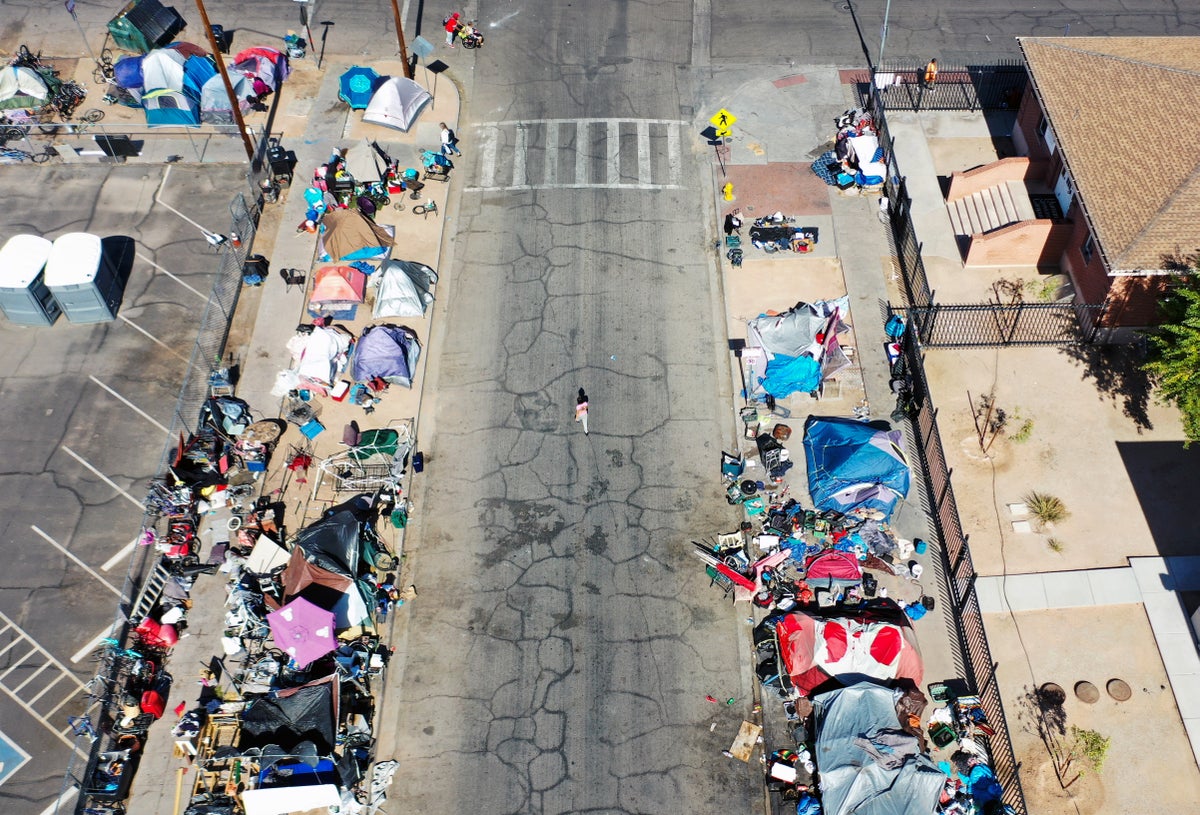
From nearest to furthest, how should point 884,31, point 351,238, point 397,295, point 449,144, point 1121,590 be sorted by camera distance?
point 1121,590
point 397,295
point 351,238
point 449,144
point 884,31

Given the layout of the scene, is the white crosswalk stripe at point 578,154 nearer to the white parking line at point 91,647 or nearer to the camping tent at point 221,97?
the camping tent at point 221,97

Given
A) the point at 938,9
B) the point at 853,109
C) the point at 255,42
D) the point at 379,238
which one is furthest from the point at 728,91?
the point at 255,42

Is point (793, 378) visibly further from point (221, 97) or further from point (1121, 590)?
point (221, 97)

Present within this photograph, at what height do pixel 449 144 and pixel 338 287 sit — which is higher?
pixel 449 144

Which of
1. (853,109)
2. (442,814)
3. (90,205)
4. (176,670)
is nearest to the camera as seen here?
(442,814)

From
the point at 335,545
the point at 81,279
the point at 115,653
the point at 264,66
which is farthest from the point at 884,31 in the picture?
the point at 115,653

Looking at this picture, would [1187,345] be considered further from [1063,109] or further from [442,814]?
[442,814]

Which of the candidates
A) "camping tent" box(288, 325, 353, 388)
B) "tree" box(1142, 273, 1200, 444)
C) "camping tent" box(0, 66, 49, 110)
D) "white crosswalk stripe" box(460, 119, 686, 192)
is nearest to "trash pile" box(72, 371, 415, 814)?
"camping tent" box(288, 325, 353, 388)
